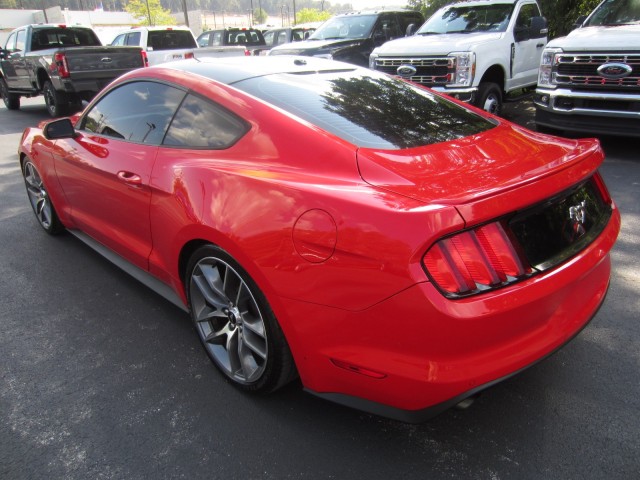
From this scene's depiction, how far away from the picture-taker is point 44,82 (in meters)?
11.5

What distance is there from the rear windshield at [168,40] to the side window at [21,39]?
2.85 metres

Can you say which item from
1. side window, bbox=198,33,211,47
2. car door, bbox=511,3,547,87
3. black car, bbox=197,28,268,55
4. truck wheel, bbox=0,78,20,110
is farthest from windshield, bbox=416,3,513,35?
side window, bbox=198,33,211,47

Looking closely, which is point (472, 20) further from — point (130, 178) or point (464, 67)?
point (130, 178)

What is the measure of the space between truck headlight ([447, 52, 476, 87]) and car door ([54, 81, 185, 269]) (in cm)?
534

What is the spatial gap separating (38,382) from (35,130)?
271 cm

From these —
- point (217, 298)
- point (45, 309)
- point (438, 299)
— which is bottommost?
point (45, 309)

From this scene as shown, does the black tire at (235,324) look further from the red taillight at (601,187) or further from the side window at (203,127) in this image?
the red taillight at (601,187)

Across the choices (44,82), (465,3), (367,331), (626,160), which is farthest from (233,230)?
(44,82)

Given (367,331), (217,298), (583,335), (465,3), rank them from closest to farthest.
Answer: (367,331) → (217,298) → (583,335) → (465,3)

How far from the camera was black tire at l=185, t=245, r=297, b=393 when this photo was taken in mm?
2248

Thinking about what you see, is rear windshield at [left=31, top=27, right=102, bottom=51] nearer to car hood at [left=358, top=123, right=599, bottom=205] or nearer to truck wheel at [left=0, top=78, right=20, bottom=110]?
truck wheel at [left=0, top=78, right=20, bottom=110]

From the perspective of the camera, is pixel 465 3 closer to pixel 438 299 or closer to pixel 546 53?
pixel 546 53

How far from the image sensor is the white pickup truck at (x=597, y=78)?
5.86 m

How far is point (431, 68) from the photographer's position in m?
7.65
